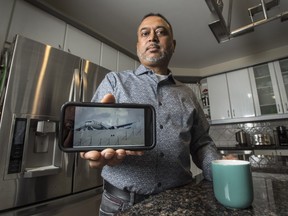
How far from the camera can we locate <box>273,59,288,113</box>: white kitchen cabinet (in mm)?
2107

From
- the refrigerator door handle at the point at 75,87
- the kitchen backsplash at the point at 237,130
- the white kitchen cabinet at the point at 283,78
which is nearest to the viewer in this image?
the refrigerator door handle at the point at 75,87

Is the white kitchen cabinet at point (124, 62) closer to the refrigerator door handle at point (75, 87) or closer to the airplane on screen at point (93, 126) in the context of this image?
the refrigerator door handle at point (75, 87)

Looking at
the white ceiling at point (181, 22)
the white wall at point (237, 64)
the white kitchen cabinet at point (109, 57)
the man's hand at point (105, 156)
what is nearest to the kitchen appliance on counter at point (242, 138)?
the white wall at point (237, 64)

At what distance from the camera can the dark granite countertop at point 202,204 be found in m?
0.28

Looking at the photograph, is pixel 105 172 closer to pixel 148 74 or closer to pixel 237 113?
pixel 148 74

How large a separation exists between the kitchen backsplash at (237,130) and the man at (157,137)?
2235mm

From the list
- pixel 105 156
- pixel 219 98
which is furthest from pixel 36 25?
pixel 219 98

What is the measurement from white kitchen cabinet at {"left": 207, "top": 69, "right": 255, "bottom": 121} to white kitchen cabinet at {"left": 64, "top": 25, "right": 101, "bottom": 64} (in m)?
1.89

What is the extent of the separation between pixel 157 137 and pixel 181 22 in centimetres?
161

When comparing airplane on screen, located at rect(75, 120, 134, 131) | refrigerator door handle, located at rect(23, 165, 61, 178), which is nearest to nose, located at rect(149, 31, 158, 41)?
airplane on screen, located at rect(75, 120, 134, 131)

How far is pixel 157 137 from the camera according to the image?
0.52 meters

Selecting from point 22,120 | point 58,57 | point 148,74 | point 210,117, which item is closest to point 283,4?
point 210,117

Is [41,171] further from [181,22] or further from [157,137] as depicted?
[181,22]

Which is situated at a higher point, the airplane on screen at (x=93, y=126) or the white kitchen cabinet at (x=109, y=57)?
the white kitchen cabinet at (x=109, y=57)
